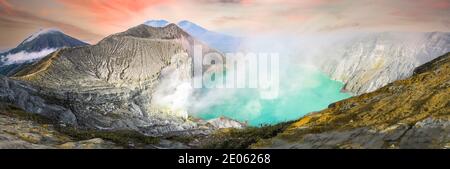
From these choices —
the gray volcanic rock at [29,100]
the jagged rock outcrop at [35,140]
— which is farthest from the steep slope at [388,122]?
the gray volcanic rock at [29,100]

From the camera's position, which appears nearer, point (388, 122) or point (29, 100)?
point (388, 122)

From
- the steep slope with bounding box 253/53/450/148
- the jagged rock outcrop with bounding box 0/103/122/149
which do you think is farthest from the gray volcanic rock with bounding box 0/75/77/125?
the steep slope with bounding box 253/53/450/148

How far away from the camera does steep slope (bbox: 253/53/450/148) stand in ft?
168

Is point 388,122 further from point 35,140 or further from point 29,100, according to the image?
point 29,100

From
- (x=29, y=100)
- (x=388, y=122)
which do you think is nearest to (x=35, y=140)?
(x=388, y=122)

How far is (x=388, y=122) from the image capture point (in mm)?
59469

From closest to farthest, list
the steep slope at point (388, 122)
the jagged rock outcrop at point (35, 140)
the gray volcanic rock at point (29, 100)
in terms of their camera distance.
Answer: the steep slope at point (388, 122), the jagged rock outcrop at point (35, 140), the gray volcanic rock at point (29, 100)

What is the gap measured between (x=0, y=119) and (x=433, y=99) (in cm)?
7111

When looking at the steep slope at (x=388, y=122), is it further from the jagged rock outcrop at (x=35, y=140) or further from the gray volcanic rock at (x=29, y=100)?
the gray volcanic rock at (x=29, y=100)

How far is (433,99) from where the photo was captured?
6184 centimetres

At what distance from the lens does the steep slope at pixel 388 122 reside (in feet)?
168

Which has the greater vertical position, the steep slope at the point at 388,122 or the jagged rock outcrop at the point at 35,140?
the steep slope at the point at 388,122

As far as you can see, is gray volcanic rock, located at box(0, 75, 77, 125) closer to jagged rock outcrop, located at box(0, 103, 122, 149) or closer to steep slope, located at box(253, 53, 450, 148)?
jagged rock outcrop, located at box(0, 103, 122, 149)

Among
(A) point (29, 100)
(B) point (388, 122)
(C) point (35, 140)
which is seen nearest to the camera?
(B) point (388, 122)
